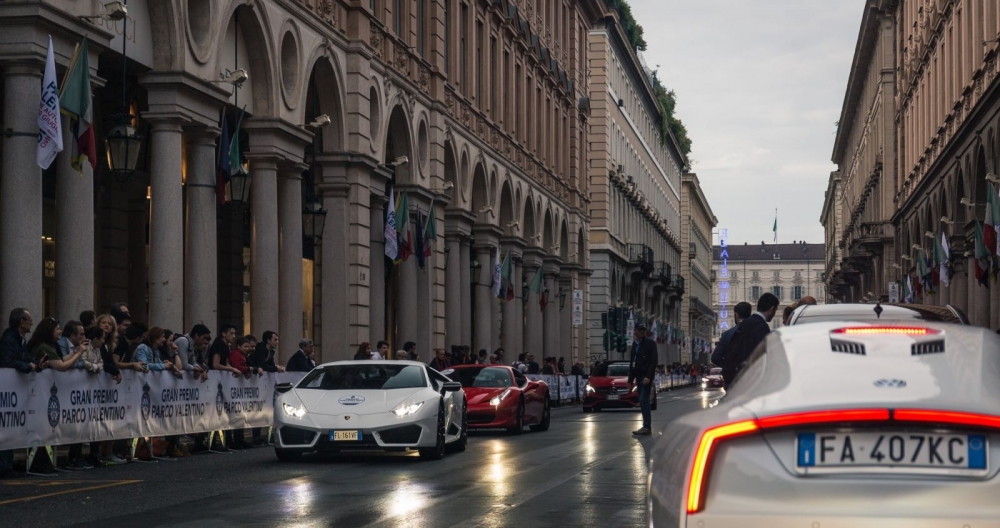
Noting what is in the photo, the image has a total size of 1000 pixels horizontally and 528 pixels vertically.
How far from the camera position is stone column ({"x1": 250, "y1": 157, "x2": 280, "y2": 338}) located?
28.2 meters

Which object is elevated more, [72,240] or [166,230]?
[166,230]

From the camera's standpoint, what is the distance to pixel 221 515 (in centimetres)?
1177

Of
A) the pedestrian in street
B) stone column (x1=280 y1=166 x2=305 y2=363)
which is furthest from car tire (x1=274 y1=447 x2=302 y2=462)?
stone column (x1=280 y1=166 x2=305 y2=363)

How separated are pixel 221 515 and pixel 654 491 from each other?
6218mm

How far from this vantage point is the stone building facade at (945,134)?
138 feet

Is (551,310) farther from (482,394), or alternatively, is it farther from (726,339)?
(726,339)

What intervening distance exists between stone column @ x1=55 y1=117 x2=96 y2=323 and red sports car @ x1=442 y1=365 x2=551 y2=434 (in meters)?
7.47

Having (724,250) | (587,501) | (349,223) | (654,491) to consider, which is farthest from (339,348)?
(724,250)

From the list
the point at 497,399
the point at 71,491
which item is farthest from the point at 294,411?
the point at 497,399

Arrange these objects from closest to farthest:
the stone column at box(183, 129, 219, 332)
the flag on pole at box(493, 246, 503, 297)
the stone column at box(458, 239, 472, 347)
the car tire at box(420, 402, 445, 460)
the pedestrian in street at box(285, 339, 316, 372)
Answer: the car tire at box(420, 402, 445, 460)
the pedestrian in street at box(285, 339, 316, 372)
the stone column at box(183, 129, 219, 332)
the stone column at box(458, 239, 472, 347)
the flag on pole at box(493, 246, 503, 297)

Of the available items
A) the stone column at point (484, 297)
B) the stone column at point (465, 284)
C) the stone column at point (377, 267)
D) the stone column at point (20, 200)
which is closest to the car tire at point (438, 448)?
the stone column at point (20, 200)

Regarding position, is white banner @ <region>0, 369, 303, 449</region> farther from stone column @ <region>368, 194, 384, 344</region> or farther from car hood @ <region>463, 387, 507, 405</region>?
stone column @ <region>368, 194, 384, 344</region>

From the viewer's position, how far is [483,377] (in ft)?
87.7

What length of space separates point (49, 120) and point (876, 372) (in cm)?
1514
